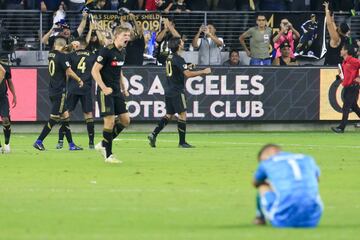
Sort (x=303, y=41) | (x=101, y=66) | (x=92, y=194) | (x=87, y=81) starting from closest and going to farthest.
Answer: (x=92, y=194)
(x=101, y=66)
(x=87, y=81)
(x=303, y=41)

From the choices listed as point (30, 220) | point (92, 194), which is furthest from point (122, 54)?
point (30, 220)

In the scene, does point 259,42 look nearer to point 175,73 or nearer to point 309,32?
point 309,32

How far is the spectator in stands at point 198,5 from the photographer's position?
35.6 meters

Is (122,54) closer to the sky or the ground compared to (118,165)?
closer to the sky

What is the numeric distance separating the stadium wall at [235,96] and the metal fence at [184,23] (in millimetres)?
2309

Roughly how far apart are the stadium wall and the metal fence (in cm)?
231

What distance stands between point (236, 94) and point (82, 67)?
6356 mm

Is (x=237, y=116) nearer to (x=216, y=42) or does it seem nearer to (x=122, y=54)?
(x=216, y=42)

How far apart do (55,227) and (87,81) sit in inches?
555

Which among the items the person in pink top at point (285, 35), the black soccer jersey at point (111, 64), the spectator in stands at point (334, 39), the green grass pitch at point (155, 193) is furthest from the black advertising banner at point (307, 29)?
the black soccer jersey at point (111, 64)

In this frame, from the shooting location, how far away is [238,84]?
1296 inches

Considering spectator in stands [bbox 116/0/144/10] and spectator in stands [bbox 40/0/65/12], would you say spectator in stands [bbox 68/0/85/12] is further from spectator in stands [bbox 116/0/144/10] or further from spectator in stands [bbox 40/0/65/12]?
spectator in stands [bbox 116/0/144/10]

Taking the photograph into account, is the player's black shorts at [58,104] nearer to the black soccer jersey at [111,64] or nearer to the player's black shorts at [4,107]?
the player's black shorts at [4,107]

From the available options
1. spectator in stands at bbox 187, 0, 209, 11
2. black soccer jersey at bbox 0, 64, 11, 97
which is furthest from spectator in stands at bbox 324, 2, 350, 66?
black soccer jersey at bbox 0, 64, 11, 97
